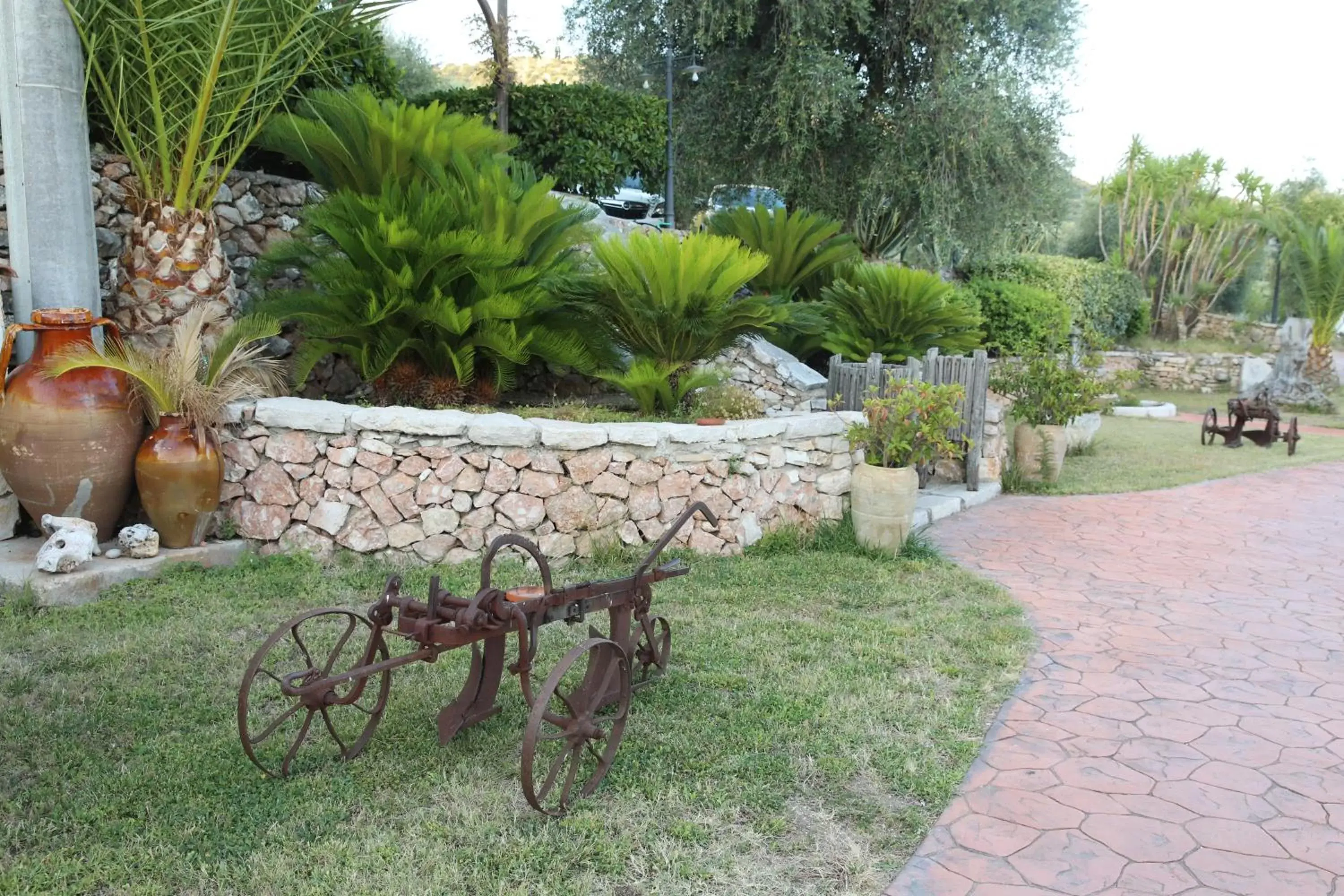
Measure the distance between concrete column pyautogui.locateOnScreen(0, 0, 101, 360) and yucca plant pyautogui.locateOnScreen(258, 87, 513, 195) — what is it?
126 cm

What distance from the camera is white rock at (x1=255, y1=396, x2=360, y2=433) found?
212 inches

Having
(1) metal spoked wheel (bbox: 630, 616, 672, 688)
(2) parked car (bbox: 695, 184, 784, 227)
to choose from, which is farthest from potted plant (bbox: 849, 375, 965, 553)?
(2) parked car (bbox: 695, 184, 784, 227)

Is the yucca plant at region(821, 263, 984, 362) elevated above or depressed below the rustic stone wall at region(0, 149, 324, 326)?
below

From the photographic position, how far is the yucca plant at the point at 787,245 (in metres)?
9.26

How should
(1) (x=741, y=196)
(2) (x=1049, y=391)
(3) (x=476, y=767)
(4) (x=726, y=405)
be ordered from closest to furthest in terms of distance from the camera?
(3) (x=476, y=767), (4) (x=726, y=405), (2) (x=1049, y=391), (1) (x=741, y=196)

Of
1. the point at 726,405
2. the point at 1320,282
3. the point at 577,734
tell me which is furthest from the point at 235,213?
the point at 1320,282

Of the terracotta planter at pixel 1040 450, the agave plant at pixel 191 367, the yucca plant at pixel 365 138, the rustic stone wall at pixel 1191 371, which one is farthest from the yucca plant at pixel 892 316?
the rustic stone wall at pixel 1191 371

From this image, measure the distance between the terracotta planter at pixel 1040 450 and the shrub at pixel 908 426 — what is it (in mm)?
2860

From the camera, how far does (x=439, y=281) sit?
5.93 meters

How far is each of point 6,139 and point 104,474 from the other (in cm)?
196

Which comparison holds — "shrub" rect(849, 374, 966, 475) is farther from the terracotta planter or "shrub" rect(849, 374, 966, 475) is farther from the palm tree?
the palm tree

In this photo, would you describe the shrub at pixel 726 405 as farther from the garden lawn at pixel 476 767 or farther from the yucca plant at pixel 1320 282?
the yucca plant at pixel 1320 282

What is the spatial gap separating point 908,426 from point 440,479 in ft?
9.21

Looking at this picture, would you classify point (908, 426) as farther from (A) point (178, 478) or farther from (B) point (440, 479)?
(A) point (178, 478)
